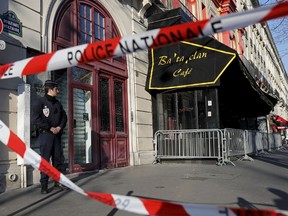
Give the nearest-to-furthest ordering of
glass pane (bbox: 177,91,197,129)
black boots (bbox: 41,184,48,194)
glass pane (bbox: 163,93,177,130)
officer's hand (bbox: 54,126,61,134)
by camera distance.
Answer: black boots (bbox: 41,184,48,194) → officer's hand (bbox: 54,126,61,134) → glass pane (bbox: 177,91,197,129) → glass pane (bbox: 163,93,177,130)

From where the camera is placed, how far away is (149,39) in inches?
93.6

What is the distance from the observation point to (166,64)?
1243cm

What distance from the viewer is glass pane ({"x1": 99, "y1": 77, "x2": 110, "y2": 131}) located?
9.82 meters

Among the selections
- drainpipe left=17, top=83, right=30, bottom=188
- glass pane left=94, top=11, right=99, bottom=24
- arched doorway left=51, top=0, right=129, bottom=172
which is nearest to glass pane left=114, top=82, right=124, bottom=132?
arched doorway left=51, top=0, right=129, bottom=172

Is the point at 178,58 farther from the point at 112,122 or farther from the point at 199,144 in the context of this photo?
the point at 112,122

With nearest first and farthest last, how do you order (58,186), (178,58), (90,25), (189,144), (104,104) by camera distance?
(58,186) → (90,25) → (104,104) → (189,144) → (178,58)

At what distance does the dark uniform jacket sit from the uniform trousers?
0.46ft

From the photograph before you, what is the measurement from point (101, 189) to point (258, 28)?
3569 cm

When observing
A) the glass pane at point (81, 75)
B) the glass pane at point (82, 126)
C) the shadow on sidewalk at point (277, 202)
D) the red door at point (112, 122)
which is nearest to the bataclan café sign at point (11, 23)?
the glass pane at point (81, 75)

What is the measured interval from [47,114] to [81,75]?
3.12 meters

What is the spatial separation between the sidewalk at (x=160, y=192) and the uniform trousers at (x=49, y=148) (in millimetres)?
475

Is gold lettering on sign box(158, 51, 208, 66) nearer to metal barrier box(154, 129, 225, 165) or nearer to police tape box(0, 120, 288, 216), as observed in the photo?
metal barrier box(154, 129, 225, 165)

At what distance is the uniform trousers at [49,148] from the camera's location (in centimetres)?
601

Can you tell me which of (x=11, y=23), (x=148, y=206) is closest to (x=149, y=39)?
(x=148, y=206)
